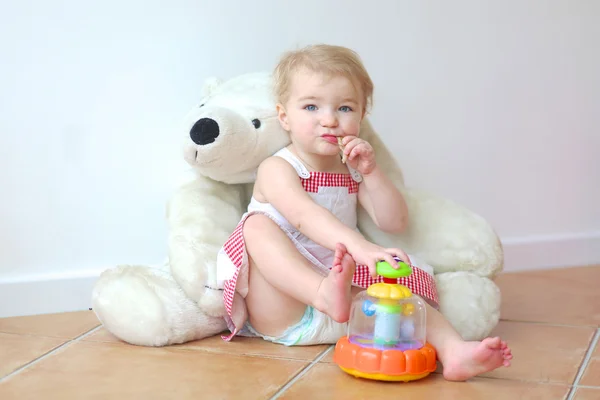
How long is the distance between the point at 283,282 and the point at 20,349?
50 centimetres

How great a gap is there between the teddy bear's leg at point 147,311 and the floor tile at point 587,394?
0.66m

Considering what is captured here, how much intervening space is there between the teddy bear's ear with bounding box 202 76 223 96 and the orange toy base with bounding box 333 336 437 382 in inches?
25.1

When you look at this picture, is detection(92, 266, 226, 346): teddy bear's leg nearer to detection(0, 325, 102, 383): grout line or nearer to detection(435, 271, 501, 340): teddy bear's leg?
detection(0, 325, 102, 383): grout line

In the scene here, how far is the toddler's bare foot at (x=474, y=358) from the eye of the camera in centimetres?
128

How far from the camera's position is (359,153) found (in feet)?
4.88

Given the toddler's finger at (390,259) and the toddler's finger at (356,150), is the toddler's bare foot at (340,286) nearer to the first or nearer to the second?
the toddler's finger at (390,259)

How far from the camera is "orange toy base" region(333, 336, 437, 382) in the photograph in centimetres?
133

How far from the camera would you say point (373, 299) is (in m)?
1.39

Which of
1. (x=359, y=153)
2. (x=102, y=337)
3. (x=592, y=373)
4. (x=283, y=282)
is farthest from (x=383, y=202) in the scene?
(x=102, y=337)

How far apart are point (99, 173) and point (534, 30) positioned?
3.51ft

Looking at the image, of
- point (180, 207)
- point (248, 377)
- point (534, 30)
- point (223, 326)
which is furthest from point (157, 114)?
point (534, 30)

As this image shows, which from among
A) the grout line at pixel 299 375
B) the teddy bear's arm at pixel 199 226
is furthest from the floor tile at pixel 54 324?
the grout line at pixel 299 375

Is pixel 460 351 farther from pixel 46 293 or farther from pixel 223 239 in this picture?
pixel 46 293

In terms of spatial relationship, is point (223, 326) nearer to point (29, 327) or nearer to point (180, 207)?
point (180, 207)
